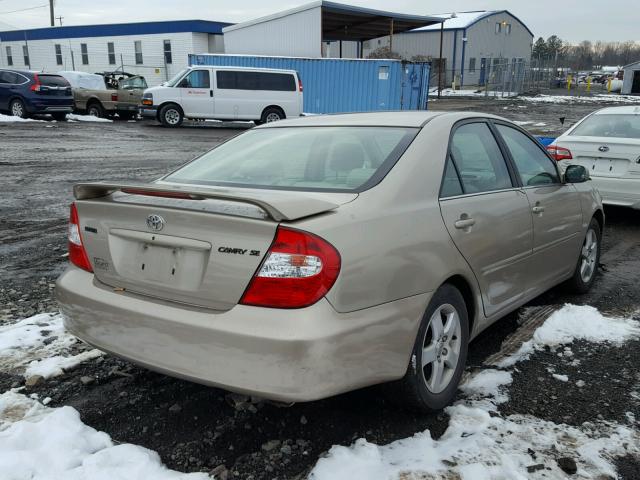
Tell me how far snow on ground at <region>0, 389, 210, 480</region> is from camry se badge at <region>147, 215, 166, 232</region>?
98 centimetres

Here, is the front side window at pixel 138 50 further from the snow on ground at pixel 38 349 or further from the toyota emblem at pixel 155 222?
the toyota emblem at pixel 155 222

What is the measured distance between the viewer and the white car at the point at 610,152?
6.89m

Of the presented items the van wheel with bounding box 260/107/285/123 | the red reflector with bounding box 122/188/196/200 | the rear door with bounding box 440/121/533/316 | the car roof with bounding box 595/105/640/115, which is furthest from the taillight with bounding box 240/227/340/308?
the van wheel with bounding box 260/107/285/123

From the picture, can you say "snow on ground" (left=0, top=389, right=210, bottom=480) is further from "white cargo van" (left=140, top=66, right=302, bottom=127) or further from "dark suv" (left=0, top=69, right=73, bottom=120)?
"dark suv" (left=0, top=69, right=73, bottom=120)

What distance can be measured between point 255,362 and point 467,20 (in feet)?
197

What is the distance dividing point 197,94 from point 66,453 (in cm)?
1928

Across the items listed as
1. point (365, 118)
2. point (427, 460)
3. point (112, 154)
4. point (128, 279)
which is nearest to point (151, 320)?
point (128, 279)

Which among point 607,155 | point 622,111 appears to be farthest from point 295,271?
point 622,111

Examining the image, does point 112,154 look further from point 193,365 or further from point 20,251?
point 193,365

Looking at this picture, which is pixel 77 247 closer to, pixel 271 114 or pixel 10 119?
pixel 271 114

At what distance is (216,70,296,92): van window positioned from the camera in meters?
20.5

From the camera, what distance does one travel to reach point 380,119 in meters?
3.54

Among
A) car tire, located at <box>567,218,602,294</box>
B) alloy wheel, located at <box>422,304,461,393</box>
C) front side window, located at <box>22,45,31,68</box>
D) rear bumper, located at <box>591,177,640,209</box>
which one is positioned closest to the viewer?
alloy wheel, located at <box>422,304,461,393</box>

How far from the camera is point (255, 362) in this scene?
229 centimetres
